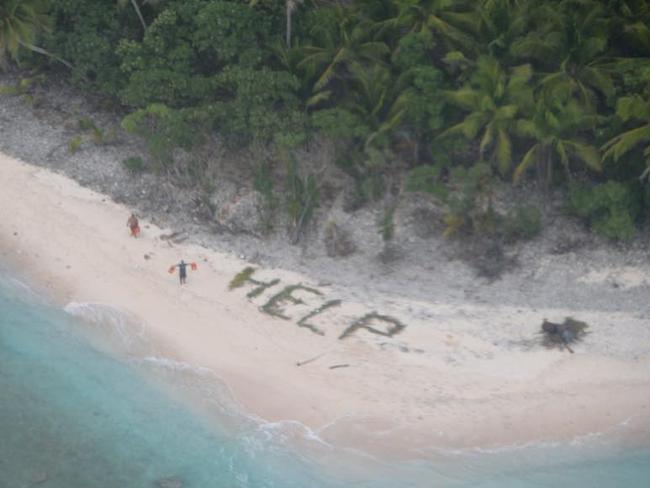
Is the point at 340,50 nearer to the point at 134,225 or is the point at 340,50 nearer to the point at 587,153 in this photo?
the point at 587,153

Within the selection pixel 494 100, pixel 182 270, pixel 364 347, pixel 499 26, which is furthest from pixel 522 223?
pixel 182 270

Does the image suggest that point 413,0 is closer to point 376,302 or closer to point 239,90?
point 239,90

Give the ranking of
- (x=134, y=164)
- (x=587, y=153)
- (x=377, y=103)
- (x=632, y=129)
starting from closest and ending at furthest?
1. (x=632, y=129)
2. (x=587, y=153)
3. (x=377, y=103)
4. (x=134, y=164)

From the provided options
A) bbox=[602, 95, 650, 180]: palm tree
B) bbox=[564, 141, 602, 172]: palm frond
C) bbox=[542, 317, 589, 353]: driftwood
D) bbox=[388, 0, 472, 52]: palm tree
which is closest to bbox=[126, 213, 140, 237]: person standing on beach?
bbox=[388, 0, 472, 52]: palm tree

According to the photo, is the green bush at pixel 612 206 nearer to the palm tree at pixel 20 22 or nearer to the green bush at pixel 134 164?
the green bush at pixel 134 164

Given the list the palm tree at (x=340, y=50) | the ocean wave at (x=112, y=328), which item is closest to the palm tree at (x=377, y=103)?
the palm tree at (x=340, y=50)

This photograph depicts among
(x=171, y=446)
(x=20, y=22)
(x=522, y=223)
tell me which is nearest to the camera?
(x=171, y=446)

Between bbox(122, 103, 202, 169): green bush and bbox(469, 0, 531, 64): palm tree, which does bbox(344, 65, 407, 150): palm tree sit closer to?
bbox(469, 0, 531, 64): palm tree
